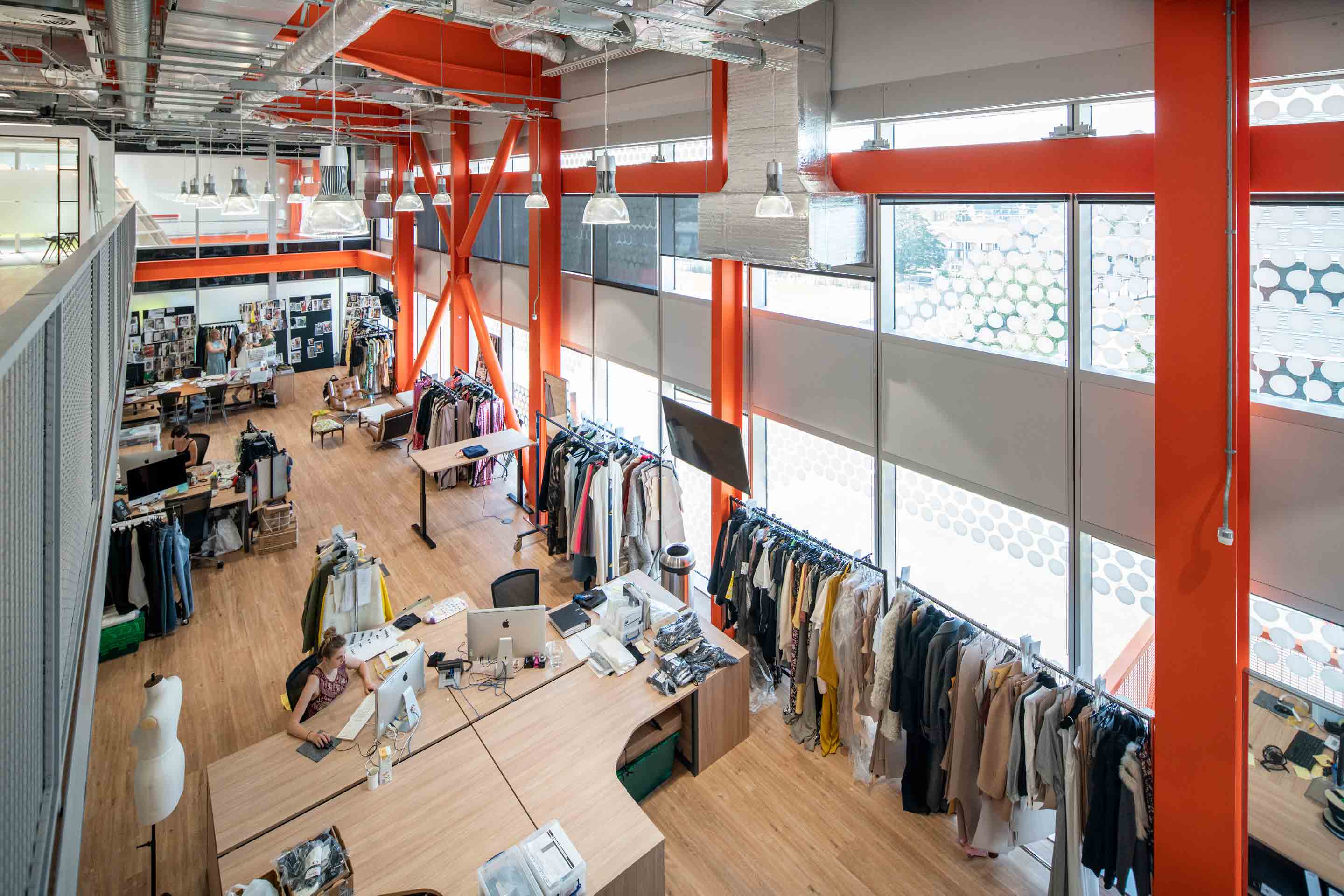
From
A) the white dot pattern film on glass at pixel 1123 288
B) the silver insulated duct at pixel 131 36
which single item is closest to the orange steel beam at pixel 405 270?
the silver insulated duct at pixel 131 36

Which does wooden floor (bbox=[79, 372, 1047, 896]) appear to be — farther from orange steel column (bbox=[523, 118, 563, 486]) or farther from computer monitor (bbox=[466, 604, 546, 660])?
orange steel column (bbox=[523, 118, 563, 486])

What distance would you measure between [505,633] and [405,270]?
1116 cm

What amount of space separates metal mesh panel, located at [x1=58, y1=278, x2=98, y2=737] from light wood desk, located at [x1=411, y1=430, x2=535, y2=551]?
586 centimetres

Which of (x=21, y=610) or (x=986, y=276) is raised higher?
(x=986, y=276)

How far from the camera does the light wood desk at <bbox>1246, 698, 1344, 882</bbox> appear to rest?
10.3ft

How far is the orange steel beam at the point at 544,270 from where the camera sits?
8.34m

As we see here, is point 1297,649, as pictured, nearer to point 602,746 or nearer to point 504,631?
point 602,746

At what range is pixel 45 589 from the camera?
1172mm

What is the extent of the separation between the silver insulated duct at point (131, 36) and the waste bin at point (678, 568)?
4853 millimetres

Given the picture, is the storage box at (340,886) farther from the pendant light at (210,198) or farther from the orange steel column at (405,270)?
the orange steel column at (405,270)

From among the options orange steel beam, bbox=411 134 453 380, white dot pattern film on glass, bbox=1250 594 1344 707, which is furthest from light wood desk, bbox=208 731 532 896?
orange steel beam, bbox=411 134 453 380

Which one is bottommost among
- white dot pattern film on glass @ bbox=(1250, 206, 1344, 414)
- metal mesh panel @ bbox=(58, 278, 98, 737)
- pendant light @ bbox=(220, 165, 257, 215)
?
metal mesh panel @ bbox=(58, 278, 98, 737)

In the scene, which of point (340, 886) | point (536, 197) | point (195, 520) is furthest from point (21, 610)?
point (195, 520)

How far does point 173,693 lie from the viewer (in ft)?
10.8
